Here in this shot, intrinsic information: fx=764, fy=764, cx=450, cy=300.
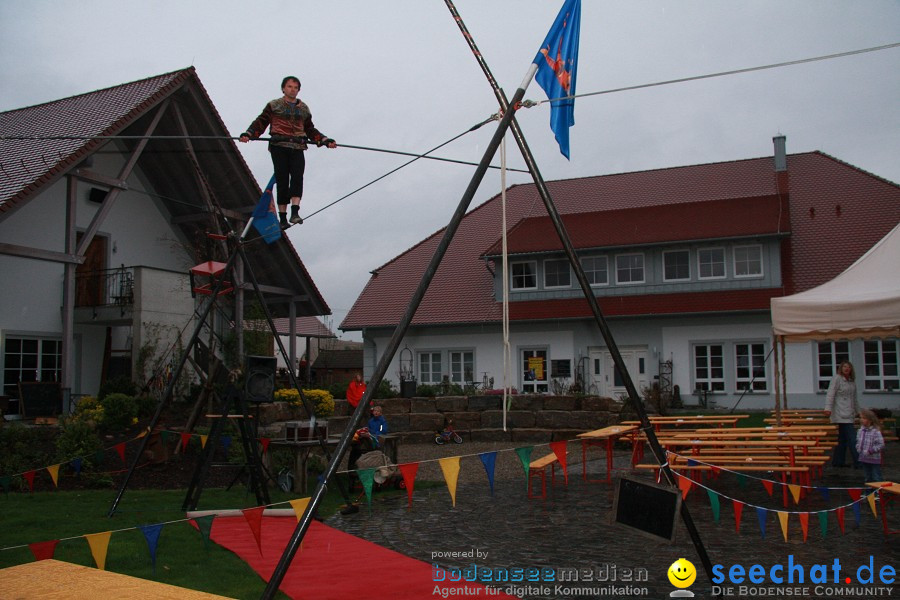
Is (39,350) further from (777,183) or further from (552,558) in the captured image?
(777,183)

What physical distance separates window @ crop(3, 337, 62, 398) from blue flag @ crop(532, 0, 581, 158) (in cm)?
1563

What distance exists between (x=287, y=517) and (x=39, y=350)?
12273 millimetres

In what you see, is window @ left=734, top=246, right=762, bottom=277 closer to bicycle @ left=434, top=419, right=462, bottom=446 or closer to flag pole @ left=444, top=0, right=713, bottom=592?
bicycle @ left=434, top=419, right=462, bottom=446

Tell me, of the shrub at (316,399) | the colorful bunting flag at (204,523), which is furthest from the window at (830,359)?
the colorful bunting flag at (204,523)

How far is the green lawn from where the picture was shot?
6602 mm

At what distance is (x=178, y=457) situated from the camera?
1386cm

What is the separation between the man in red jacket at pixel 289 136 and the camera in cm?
770

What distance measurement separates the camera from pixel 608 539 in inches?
314

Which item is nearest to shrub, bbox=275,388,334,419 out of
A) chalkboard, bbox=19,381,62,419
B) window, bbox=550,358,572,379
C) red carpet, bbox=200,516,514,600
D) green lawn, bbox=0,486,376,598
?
chalkboard, bbox=19,381,62,419

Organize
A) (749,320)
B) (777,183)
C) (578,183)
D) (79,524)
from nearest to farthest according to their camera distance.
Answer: (79,524), (749,320), (777,183), (578,183)

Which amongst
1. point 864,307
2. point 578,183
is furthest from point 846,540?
point 578,183

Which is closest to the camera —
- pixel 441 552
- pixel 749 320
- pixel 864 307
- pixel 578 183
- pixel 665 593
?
pixel 665 593

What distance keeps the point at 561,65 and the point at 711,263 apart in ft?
67.0

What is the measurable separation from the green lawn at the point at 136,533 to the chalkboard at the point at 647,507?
2.98 metres
